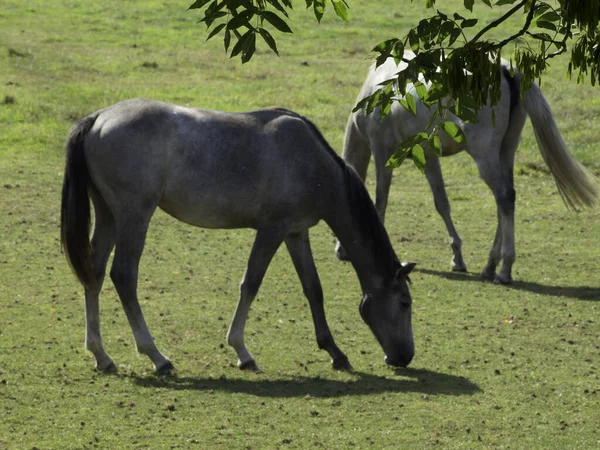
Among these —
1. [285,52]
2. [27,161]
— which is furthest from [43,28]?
[27,161]

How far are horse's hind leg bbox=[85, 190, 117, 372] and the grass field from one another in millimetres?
170

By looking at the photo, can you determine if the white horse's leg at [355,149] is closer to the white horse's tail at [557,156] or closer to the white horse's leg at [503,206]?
the white horse's leg at [503,206]

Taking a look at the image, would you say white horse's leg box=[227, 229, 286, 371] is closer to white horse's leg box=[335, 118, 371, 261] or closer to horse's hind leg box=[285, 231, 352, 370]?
→ horse's hind leg box=[285, 231, 352, 370]

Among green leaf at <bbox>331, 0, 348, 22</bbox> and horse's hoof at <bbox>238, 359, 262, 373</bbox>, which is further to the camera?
horse's hoof at <bbox>238, 359, 262, 373</bbox>

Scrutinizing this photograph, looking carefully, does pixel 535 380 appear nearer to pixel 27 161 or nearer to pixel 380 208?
pixel 380 208

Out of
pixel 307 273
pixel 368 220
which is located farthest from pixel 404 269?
pixel 307 273

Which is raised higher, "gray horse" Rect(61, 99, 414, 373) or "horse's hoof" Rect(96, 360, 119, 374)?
"gray horse" Rect(61, 99, 414, 373)

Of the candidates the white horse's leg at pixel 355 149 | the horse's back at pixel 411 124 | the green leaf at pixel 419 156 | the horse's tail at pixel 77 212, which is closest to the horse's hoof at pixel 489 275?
the horse's back at pixel 411 124

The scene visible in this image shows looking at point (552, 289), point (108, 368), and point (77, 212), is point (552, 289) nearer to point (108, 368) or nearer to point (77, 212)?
point (108, 368)

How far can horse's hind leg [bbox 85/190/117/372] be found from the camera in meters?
7.75

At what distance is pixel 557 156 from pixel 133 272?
5.09 metres

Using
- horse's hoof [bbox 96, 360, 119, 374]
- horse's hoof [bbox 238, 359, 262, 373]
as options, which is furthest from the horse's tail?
horse's hoof [bbox 238, 359, 262, 373]

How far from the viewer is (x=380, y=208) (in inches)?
468

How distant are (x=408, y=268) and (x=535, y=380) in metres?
1.25
